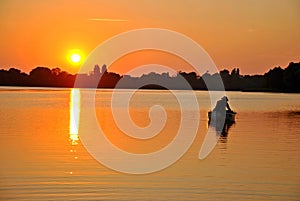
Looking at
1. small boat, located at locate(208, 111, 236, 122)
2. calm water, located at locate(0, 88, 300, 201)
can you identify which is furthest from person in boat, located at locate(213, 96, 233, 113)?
calm water, located at locate(0, 88, 300, 201)

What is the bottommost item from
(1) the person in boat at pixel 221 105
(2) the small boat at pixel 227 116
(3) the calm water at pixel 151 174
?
(3) the calm water at pixel 151 174

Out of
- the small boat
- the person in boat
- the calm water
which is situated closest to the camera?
the calm water

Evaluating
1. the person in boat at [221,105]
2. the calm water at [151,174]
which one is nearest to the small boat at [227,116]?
the person in boat at [221,105]

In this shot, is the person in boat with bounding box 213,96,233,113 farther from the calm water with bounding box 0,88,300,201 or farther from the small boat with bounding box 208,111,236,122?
the calm water with bounding box 0,88,300,201

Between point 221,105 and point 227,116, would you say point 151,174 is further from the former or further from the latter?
point 221,105

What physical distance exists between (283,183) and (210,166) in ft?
Answer: 10.7

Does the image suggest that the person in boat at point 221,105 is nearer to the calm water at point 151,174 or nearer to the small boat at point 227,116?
the small boat at point 227,116

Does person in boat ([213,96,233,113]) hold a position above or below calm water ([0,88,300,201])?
above

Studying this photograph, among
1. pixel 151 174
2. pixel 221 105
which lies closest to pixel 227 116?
pixel 221 105

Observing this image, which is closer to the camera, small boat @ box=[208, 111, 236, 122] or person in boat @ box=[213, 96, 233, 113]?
small boat @ box=[208, 111, 236, 122]

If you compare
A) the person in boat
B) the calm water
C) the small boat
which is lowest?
the calm water

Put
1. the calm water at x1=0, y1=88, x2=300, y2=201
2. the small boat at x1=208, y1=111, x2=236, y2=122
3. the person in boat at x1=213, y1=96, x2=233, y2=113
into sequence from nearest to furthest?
the calm water at x1=0, y1=88, x2=300, y2=201 → the small boat at x1=208, y1=111, x2=236, y2=122 → the person in boat at x1=213, y1=96, x2=233, y2=113

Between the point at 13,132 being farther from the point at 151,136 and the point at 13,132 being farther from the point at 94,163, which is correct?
the point at 94,163

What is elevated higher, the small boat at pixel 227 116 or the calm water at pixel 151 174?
the small boat at pixel 227 116
